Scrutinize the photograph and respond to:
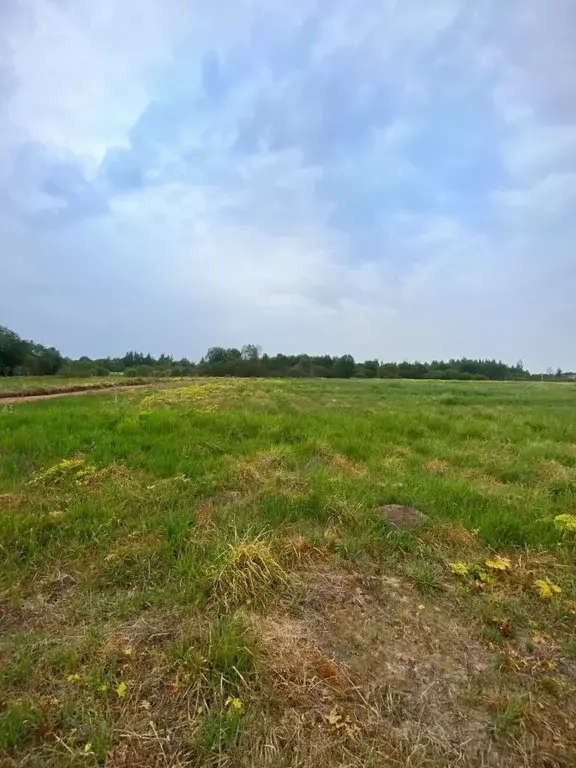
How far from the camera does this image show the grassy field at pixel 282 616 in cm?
237

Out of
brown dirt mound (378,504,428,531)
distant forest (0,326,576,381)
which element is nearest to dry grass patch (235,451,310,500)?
brown dirt mound (378,504,428,531)

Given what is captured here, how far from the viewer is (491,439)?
934 cm

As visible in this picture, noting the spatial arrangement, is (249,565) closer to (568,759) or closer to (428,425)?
(568,759)

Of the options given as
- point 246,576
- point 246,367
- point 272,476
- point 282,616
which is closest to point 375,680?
point 282,616

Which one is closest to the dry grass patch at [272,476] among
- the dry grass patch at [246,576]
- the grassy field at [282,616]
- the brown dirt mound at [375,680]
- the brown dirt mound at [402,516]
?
the grassy field at [282,616]

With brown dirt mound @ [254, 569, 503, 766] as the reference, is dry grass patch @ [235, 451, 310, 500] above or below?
above

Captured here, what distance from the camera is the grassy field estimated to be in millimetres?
2371

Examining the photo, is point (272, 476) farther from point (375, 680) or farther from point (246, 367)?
point (246, 367)

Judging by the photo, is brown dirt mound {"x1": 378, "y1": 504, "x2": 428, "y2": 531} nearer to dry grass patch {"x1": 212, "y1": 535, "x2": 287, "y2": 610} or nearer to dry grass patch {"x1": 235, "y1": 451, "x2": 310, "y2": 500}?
dry grass patch {"x1": 235, "y1": 451, "x2": 310, "y2": 500}

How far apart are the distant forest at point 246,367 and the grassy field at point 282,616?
52427 mm

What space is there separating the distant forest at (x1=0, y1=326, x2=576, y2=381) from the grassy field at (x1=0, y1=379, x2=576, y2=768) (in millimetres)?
52427

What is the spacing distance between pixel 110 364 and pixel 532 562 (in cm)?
8807

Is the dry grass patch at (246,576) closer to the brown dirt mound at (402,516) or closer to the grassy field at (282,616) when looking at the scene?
the grassy field at (282,616)

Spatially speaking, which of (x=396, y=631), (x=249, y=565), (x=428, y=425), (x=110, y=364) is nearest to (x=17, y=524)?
(x=249, y=565)
